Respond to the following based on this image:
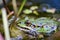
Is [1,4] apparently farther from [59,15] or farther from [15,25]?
[59,15]

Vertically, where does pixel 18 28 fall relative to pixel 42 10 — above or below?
below

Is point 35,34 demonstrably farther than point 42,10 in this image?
No

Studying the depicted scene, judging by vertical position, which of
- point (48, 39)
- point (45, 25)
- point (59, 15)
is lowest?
point (48, 39)

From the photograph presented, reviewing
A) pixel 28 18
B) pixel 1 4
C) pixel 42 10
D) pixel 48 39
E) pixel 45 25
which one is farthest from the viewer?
pixel 42 10

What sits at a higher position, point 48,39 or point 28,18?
point 28,18

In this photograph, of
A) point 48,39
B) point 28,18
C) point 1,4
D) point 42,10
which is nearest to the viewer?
point 1,4

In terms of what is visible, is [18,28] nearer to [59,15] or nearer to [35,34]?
[35,34]

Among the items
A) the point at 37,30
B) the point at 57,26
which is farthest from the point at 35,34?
the point at 57,26

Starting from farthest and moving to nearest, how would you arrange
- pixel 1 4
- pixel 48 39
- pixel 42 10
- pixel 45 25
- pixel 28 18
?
pixel 42 10
pixel 28 18
pixel 45 25
pixel 48 39
pixel 1 4

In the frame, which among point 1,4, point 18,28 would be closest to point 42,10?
point 18,28
